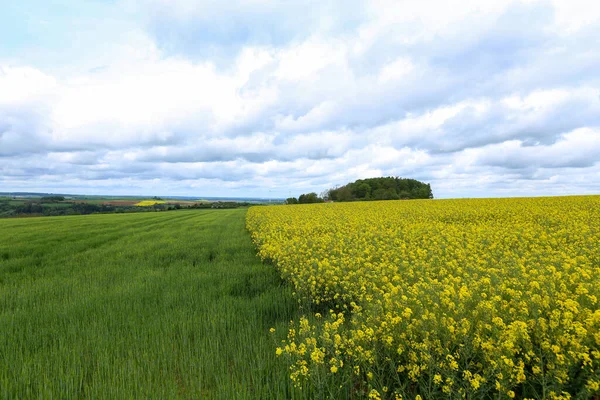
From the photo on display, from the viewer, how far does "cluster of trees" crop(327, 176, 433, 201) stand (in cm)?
8956

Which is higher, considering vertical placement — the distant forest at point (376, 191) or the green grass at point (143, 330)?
the distant forest at point (376, 191)

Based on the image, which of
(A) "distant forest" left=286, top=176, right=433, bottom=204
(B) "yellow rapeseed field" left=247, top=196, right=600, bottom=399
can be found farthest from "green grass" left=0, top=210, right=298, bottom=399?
(A) "distant forest" left=286, top=176, right=433, bottom=204

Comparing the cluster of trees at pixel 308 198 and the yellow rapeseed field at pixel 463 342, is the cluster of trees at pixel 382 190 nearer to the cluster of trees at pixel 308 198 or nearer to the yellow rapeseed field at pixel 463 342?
the cluster of trees at pixel 308 198

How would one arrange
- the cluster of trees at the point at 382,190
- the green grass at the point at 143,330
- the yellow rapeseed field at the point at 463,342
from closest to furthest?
1. the yellow rapeseed field at the point at 463,342
2. the green grass at the point at 143,330
3. the cluster of trees at the point at 382,190

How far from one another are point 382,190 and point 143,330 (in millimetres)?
87833

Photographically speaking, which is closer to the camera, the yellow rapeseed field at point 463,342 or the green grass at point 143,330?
the yellow rapeseed field at point 463,342

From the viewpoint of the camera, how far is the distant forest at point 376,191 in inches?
3531

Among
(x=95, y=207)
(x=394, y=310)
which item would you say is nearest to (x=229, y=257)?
(x=394, y=310)

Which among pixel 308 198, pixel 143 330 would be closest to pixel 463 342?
pixel 143 330

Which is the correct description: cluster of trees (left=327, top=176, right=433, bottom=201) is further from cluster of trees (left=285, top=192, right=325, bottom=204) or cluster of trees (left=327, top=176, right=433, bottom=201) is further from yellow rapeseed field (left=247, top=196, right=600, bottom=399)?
yellow rapeseed field (left=247, top=196, right=600, bottom=399)

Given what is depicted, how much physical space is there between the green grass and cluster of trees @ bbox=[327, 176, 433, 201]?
266 ft

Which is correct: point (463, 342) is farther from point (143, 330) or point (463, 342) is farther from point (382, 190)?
point (382, 190)

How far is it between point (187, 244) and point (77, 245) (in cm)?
519

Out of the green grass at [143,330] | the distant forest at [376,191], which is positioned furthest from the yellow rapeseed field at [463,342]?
the distant forest at [376,191]
